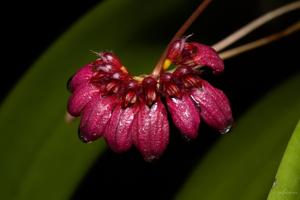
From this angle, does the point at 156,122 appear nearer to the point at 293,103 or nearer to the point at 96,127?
the point at 96,127

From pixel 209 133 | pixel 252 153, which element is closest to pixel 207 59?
pixel 252 153

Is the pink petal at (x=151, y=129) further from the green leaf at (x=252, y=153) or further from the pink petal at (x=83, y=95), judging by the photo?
the green leaf at (x=252, y=153)

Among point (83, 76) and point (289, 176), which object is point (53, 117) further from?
point (289, 176)

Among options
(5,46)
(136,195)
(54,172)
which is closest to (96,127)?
(54,172)

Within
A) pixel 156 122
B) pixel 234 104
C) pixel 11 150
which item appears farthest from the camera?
pixel 234 104

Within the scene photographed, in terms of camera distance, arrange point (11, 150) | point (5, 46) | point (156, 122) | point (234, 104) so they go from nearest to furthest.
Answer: point (156, 122) → point (11, 150) → point (234, 104) → point (5, 46)

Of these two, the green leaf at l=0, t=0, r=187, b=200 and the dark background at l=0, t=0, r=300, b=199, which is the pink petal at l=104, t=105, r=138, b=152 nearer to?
the green leaf at l=0, t=0, r=187, b=200

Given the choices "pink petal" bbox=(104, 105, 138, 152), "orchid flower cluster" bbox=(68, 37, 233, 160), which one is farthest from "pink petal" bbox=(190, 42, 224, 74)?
"pink petal" bbox=(104, 105, 138, 152)

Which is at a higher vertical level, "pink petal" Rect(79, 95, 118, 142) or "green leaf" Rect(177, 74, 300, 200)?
"pink petal" Rect(79, 95, 118, 142)

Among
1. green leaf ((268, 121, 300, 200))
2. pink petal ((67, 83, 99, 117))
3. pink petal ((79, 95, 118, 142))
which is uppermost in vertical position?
pink petal ((67, 83, 99, 117))
